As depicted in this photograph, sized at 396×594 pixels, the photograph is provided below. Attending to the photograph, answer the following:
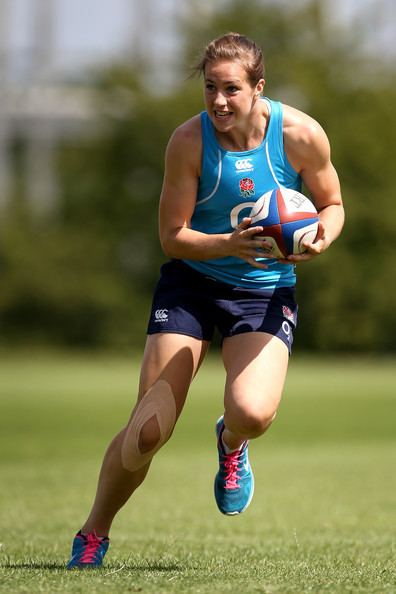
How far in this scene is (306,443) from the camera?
19484 millimetres

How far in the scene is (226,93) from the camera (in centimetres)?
624

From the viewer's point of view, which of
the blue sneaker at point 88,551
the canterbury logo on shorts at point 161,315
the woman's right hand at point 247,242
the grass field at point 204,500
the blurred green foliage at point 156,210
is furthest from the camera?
the blurred green foliage at point 156,210

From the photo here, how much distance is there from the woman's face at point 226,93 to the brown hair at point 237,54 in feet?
0.09

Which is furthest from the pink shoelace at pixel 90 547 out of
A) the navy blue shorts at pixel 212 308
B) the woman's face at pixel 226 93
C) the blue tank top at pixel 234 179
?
the woman's face at pixel 226 93

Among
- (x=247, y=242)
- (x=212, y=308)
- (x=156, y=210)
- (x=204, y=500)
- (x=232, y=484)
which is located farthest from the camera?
(x=156, y=210)

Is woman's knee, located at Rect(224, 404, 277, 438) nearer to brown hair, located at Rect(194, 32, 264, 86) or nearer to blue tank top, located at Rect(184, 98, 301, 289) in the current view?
→ blue tank top, located at Rect(184, 98, 301, 289)

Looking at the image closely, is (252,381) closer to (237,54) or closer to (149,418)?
(149,418)

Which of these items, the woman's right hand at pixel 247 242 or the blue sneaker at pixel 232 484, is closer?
the woman's right hand at pixel 247 242

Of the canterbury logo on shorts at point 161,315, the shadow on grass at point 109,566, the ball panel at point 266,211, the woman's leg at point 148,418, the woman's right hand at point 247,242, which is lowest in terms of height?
the shadow on grass at point 109,566

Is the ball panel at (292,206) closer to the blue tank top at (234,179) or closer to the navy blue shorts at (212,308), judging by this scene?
the blue tank top at (234,179)

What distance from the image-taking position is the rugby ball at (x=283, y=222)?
620cm

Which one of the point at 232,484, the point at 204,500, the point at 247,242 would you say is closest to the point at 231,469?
the point at 232,484

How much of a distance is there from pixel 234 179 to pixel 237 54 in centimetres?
61

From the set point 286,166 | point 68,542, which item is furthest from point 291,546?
point 286,166
